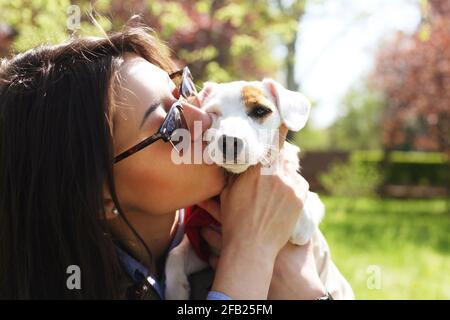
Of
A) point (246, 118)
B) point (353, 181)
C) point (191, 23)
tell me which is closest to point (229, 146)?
point (246, 118)

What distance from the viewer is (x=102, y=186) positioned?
5.27 ft

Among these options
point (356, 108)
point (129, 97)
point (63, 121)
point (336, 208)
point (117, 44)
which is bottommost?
point (63, 121)

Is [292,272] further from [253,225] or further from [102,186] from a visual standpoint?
[102,186]

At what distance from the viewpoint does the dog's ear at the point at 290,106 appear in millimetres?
2086

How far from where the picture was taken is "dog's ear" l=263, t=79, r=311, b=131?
6.84 ft

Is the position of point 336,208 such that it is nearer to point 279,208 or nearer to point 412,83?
point 412,83

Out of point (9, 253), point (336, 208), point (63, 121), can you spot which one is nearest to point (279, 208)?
point (63, 121)

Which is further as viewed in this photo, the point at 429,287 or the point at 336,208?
the point at 336,208

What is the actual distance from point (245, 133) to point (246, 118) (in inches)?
5.2

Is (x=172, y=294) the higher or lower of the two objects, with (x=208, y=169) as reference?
lower
